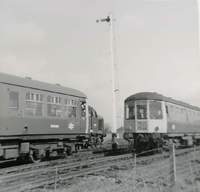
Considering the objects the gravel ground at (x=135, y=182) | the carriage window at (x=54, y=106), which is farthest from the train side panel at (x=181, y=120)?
the gravel ground at (x=135, y=182)

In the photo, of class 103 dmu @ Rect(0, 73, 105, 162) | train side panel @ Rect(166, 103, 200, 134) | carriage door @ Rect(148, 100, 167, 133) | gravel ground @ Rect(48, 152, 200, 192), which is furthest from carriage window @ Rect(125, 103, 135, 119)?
gravel ground @ Rect(48, 152, 200, 192)

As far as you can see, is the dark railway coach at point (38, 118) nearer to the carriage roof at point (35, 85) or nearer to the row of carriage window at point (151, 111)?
the carriage roof at point (35, 85)

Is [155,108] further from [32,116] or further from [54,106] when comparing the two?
[32,116]

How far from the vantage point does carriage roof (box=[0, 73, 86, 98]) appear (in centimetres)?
1359

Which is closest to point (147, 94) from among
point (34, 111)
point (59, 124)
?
point (59, 124)

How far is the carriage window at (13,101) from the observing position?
1371 cm

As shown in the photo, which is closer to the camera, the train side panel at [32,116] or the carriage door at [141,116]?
the train side panel at [32,116]

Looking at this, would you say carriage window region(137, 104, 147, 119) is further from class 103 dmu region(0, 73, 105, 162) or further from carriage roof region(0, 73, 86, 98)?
carriage roof region(0, 73, 86, 98)

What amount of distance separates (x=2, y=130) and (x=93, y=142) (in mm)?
8707

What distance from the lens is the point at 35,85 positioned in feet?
49.5

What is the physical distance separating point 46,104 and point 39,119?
814mm

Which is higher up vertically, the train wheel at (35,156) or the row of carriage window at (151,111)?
the row of carriage window at (151,111)

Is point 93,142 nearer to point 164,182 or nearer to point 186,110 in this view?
point 186,110

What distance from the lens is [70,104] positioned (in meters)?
17.4
